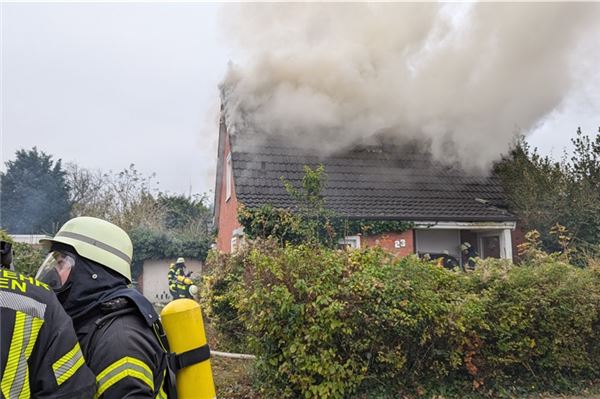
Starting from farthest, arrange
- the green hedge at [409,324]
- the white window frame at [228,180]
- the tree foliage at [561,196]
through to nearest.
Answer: the white window frame at [228,180]
the tree foliage at [561,196]
the green hedge at [409,324]

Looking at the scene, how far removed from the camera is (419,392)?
15.8ft

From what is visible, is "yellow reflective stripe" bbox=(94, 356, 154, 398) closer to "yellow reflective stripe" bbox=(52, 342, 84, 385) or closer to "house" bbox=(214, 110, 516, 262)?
"yellow reflective stripe" bbox=(52, 342, 84, 385)

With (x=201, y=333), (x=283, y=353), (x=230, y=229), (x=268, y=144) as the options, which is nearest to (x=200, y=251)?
(x=230, y=229)

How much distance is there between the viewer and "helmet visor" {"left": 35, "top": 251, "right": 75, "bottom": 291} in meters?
1.55

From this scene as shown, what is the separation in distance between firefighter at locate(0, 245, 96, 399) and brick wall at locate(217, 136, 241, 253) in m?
10.5

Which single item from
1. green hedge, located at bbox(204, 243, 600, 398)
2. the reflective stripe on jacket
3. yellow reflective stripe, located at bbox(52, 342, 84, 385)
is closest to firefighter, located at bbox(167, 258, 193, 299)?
green hedge, located at bbox(204, 243, 600, 398)

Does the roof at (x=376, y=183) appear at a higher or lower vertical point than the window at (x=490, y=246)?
higher

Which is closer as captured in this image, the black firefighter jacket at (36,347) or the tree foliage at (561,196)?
the black firefighter jacket at (36,347)

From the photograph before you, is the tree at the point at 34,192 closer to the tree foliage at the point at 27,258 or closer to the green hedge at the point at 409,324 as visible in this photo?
the tree foliage at the point at 27,258

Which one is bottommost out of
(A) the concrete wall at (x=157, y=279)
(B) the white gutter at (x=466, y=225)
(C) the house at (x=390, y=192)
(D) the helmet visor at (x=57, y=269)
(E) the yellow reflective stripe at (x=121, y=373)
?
(A) the concrete wall at (x=157, y=279)

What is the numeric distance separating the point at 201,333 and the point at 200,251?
56.7ft

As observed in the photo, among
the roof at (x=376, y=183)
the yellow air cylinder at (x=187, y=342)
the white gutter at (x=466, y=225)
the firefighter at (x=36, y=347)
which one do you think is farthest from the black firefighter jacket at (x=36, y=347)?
the white gutter at (x=466, y=225)

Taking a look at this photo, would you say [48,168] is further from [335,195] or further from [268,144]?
[335,195]

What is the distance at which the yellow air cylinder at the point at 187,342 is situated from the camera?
5.52 feet
